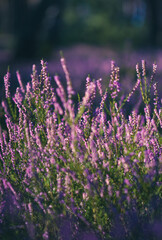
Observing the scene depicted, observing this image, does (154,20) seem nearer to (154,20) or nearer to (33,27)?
(154,20)

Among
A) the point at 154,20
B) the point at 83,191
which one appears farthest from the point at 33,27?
the point at 83,191

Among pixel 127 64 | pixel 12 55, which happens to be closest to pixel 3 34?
pixel 12 55

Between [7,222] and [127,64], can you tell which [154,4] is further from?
[7,222]

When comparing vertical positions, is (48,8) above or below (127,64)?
above

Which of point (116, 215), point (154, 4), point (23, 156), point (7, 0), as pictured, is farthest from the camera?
point (7, 0)

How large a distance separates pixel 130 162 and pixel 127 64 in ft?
23.1

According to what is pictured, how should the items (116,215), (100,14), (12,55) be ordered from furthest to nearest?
(100,14) < (12,55) < (116,215)

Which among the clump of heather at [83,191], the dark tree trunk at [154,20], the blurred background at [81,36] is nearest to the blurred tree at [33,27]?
the blurred background at [81,36]

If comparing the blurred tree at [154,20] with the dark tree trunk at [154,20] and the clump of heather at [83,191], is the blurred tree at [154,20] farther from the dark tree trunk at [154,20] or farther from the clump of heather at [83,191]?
the clump of heather at [83,191]

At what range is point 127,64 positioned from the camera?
30.2 ft

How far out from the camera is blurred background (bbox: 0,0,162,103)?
36.8 ft

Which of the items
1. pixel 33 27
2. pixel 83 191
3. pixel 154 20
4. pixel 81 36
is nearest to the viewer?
pixel 83 191

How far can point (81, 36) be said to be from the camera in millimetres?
31984

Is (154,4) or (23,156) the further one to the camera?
(154,4)
